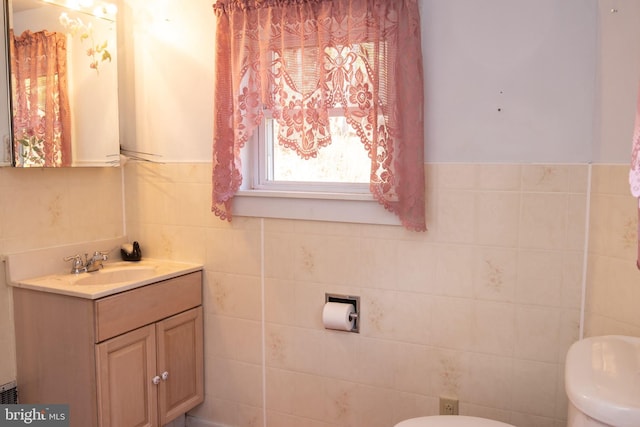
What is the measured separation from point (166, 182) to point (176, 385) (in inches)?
36.3

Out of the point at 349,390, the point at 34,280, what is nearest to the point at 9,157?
the point at 34,280

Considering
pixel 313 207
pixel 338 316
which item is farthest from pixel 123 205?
pixel 338 316

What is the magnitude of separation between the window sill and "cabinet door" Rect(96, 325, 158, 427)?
0.65 metres

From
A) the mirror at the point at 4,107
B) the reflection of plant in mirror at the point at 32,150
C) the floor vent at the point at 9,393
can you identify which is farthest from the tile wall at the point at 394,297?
the floor vent at the point at 9,393

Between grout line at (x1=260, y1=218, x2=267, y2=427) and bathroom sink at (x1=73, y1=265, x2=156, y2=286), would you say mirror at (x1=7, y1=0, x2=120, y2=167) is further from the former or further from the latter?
grout line at (x1=260, y1=218, x2=267, y2=427)

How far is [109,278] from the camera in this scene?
2.33 metres

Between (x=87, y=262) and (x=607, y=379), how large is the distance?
80.4 inches

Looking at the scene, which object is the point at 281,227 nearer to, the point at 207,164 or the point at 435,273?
the point at 207,164

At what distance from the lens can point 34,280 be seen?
2.13 m

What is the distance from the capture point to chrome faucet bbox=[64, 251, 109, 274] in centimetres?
229

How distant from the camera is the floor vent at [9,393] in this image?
6.91 feet

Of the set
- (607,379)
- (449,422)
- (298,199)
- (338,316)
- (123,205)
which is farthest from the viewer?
(123,205)
